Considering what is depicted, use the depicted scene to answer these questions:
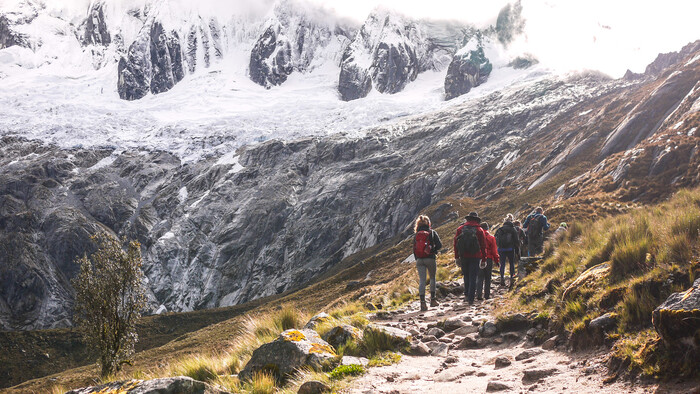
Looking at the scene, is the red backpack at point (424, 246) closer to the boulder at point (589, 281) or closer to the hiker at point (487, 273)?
the hiker at point (487, 273)

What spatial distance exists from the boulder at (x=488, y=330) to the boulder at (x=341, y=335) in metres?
2.45

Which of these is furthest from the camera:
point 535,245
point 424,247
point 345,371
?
point 535,245

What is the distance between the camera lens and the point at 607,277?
666cm

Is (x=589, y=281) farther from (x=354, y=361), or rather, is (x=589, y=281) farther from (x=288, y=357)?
(x=288, y=357)

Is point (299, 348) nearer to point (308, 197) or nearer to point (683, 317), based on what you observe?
point (683, 317)

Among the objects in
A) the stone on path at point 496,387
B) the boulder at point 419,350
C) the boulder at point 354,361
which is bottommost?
the boulder at point 419,350

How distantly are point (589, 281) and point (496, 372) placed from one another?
2352mm

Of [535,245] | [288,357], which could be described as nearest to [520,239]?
[535,245]

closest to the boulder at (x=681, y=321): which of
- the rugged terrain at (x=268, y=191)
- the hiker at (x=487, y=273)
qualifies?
the hiker at (x=487, y=273)

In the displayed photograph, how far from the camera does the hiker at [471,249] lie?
12.9 metres

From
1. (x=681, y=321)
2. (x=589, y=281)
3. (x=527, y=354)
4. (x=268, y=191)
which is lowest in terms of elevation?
(x=268, y=191)

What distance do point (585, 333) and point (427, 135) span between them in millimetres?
127720

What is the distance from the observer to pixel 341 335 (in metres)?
8.48

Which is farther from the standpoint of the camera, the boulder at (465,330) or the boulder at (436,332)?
the boulder at (436,332)
